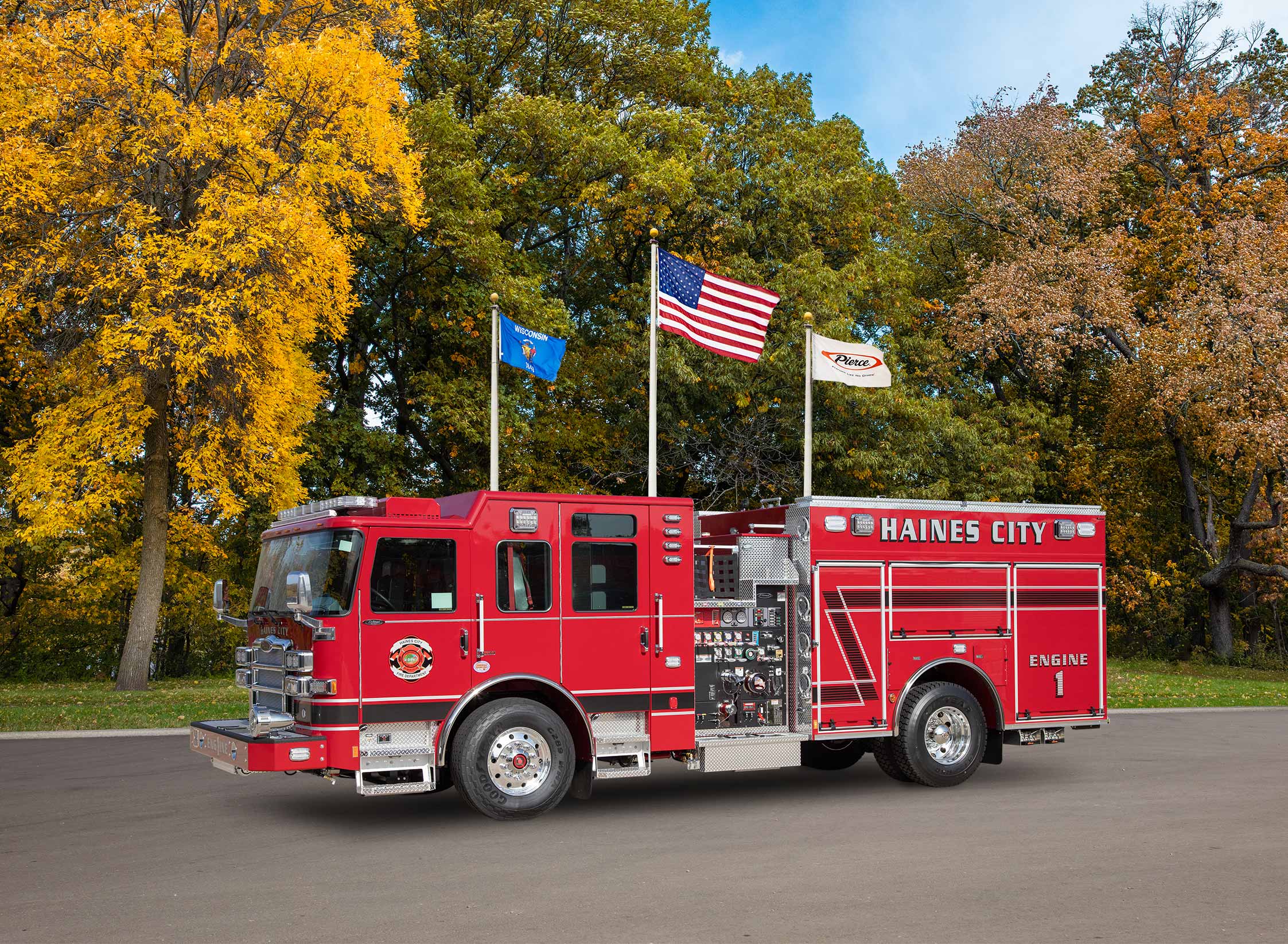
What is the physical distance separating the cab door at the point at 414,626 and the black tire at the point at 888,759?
455 centimetres

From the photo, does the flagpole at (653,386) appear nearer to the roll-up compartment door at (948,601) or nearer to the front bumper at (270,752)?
the roll-up compartment door at (948,601)

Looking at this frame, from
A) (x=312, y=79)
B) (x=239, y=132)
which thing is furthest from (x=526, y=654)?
(x=312, y=79)

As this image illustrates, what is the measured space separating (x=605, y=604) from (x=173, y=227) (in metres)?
16.3

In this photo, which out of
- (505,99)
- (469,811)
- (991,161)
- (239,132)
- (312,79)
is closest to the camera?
(469,811)

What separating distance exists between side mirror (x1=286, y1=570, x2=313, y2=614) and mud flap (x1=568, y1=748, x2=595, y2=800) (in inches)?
106

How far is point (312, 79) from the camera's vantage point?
22.9 m

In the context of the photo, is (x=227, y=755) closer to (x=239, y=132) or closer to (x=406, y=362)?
(x=239, y=132)

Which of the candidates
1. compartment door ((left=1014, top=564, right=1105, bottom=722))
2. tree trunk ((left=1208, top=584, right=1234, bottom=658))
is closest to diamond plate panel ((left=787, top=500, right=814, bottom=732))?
compartment door ((left=1014, top=564, right=1105, bottom=722))

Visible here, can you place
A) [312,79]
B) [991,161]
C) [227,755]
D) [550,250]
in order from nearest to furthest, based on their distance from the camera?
[227,755]
[312,79]
[550,250]
[991,161]

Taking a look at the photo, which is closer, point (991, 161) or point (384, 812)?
point (384, 812)

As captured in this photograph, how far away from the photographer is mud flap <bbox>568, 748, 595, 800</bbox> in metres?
10.6

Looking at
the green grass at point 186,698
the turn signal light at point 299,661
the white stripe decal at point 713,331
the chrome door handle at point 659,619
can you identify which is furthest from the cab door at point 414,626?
the white stripe decal at point 713,331

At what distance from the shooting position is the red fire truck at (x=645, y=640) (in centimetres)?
988

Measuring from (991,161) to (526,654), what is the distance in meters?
32.5
